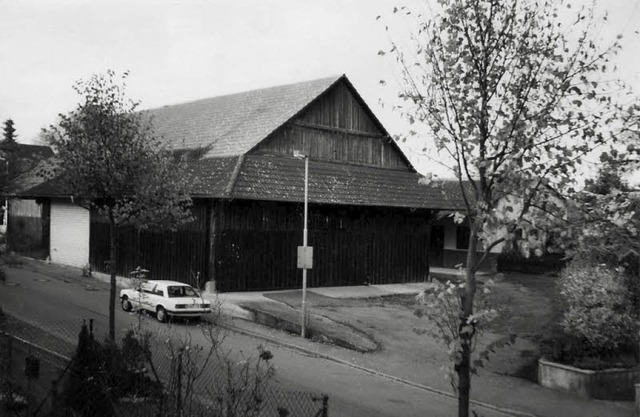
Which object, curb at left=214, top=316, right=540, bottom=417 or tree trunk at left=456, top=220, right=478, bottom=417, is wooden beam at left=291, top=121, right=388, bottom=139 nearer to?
curb at left=214, top=316, right=540, bottom=417

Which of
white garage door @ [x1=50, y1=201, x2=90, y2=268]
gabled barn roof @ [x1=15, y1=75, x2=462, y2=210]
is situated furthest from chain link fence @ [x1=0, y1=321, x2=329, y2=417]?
white garage door @ [x1=50, y1=201, x2=90, y2=268]

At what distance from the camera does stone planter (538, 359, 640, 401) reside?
13969 mm

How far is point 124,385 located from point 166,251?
16183mm

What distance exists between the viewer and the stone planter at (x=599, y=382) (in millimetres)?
13969

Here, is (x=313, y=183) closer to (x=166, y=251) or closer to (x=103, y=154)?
(x=166, y=251)

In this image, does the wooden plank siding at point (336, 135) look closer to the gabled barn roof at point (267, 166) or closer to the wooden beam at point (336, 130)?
the wooden beam at point (336, 130)

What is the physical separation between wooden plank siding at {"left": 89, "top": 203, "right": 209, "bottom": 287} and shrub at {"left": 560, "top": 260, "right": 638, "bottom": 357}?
553 inches

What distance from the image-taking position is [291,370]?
1503 cm

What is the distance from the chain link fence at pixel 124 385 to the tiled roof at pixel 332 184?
12113mm

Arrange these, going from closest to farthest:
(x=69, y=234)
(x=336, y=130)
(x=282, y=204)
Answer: (x=282, y=204)
(x=336, y=130)
(x=69, y=234)

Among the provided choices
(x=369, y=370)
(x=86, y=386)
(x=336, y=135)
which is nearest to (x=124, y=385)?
(x=86, y=386)

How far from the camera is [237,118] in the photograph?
3073 centimetres

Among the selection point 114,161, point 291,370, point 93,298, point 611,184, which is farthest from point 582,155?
point 93,298

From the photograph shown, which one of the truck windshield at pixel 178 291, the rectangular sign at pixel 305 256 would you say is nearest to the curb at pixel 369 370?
the truck windshield at pixel 178 291
